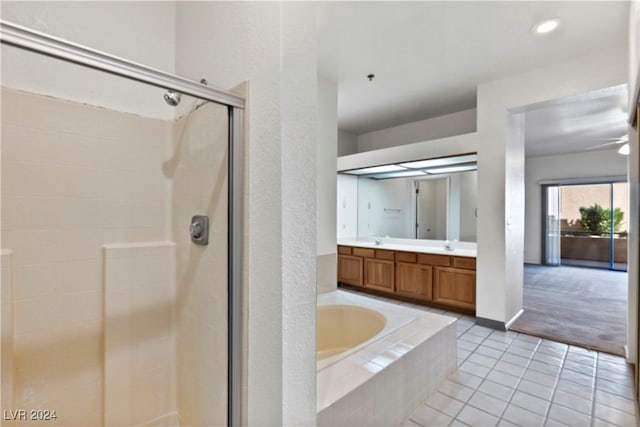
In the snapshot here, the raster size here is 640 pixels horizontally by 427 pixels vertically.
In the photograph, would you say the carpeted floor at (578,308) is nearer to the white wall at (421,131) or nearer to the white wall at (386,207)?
the white wall at (386,207)

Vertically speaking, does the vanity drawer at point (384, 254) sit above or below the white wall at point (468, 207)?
below

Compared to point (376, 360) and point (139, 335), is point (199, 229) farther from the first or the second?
point (376, 360)

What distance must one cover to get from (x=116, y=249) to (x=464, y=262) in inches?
134

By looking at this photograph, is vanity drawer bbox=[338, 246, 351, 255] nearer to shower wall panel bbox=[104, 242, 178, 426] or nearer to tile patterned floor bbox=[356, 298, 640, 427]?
tile patterned floor bbox=[356, 298, 640, 427]

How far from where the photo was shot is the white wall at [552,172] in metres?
6.15

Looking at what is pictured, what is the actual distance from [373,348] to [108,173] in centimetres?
175

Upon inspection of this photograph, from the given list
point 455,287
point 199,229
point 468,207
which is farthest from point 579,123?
point 199,229

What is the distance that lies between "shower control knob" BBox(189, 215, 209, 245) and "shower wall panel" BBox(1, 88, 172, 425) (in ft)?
1.24

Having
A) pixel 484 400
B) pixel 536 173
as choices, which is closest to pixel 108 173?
pixel 484 400

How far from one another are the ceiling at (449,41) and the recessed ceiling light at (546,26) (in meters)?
0.04

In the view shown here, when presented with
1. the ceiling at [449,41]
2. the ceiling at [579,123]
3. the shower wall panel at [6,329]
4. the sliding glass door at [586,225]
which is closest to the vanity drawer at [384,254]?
the ceiling at [449,41]

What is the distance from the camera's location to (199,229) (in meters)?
1.35

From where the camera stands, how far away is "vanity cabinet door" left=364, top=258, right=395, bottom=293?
4.17 metres

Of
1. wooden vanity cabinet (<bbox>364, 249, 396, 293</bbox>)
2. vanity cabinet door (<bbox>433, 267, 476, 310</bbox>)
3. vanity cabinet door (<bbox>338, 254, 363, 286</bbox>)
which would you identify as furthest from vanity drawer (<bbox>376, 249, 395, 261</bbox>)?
vanity cabinet door (<bbox>433, 267, 476, 310</bbox>)
